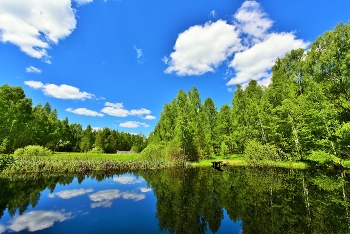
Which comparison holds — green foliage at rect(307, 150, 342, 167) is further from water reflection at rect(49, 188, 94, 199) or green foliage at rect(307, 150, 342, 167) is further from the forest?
water reflection at rect(49, 188, 94, 199)

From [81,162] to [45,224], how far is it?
1775 centimetres

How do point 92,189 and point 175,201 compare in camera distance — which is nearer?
point 175,201

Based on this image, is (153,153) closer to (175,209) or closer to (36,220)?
(175,209)

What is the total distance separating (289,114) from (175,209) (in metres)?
29.7

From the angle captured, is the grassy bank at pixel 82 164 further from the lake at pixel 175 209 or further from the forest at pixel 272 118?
the lake at pixel 175 209

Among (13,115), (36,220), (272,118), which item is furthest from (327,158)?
(13,115)

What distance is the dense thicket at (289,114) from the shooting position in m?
23.2

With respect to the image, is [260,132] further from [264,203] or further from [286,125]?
[264,203]

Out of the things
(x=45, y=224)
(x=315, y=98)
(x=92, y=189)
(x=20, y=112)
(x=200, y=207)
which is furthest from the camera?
(x=20, y=112)

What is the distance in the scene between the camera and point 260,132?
4088cm

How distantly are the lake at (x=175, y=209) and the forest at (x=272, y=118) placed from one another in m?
7.14

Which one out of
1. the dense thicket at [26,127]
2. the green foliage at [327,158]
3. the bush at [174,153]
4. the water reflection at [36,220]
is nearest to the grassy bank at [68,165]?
the bush at [174,153]

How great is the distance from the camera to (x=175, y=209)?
10.6 metres

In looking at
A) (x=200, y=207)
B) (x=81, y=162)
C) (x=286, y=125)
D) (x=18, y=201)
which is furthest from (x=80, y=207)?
(x=286, y=125)
